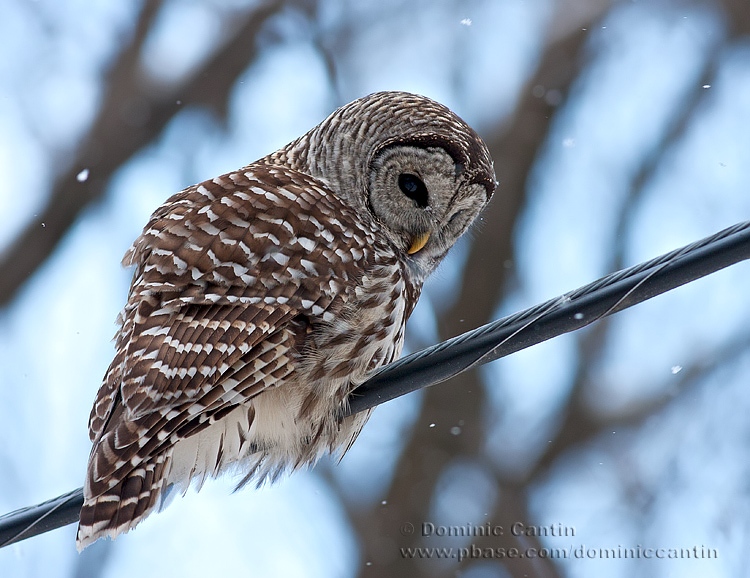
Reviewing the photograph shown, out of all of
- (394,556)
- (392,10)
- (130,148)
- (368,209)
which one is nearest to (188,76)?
→ (130,148)

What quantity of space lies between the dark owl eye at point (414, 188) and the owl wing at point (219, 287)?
15.7 inches

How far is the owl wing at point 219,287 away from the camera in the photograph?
2.89 m

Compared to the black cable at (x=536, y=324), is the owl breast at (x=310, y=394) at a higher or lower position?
lower

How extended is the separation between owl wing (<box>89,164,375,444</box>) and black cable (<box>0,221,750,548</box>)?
13.2 inches

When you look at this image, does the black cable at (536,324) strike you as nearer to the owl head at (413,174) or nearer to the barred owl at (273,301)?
the barred owl at (273,301)

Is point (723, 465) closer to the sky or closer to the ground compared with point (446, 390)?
closer to the ground

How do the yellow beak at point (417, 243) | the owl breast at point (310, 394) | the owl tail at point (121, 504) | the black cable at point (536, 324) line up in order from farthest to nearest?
1. the yellow beak at point (417, 243)
2. the owl breast at point (310, 394)
3. the owl tail at point (121, 504)
4. the black cable at point (536, 324)

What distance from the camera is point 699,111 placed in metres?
8.93

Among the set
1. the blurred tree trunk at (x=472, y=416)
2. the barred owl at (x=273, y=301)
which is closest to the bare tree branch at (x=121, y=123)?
the blurred tree trunk at (x=472, y=416)

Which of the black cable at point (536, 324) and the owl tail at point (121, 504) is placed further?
the owl tail at point (121, 504)

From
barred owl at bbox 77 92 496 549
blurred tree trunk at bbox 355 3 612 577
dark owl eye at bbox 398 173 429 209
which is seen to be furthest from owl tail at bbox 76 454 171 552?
blurred tree trunk at bbox 355 3 612 577

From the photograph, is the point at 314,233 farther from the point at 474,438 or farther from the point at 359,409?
the point at 474,438

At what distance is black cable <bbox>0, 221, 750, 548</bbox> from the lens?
6.96ft

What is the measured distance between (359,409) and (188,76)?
6.24 meters
